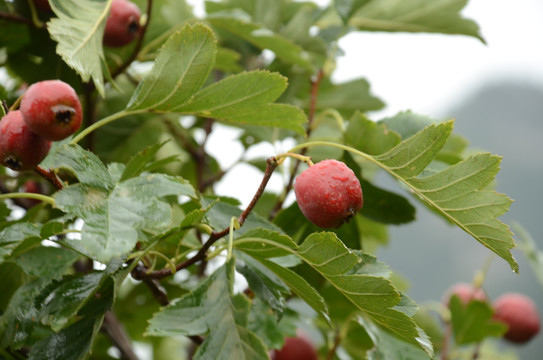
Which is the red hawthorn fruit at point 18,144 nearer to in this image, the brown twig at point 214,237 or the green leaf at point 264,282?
the brown twig at point 214,237

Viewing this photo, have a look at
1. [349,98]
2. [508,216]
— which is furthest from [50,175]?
[508,216]

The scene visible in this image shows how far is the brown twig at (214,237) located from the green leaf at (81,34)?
24 centimetres

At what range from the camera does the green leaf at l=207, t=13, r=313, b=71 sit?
1213 millimetres

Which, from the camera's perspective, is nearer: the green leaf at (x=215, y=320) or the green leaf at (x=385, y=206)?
the green leaf at (x=215, y=320)

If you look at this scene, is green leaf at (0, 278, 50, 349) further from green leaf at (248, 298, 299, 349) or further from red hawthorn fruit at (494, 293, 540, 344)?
red hawthorn fruit at (494, 293, 540, 344)

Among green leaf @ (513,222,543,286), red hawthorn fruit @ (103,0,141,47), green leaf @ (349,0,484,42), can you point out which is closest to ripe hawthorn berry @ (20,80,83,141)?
red hawthorn fruit @ (103,0,141,47)

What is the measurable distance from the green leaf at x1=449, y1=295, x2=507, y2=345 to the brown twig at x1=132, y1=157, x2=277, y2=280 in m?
0.87

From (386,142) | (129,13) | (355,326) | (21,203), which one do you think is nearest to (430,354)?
(386,142)

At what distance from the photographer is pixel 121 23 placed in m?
1.11

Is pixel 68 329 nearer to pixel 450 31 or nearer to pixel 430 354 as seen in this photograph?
pixel 430 354

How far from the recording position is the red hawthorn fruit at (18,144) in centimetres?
74

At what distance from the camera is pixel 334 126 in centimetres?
150

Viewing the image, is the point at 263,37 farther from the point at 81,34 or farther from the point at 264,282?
the point at 264,282

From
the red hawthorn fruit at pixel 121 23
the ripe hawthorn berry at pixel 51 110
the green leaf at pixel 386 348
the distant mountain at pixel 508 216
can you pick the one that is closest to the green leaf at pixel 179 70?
the ripe hawthorn berry at pixel 51 110
